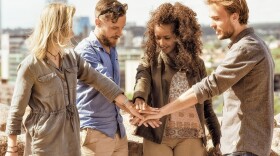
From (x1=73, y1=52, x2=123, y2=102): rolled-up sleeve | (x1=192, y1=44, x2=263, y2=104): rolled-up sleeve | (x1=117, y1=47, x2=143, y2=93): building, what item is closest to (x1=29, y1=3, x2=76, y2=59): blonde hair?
(x1=73, y1=52, x2=123, y2=102): rolled-up sleeve

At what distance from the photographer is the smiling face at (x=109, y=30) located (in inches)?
119

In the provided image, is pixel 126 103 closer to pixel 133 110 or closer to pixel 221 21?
pixel 133 110

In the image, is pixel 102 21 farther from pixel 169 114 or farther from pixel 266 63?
pixel 266 63

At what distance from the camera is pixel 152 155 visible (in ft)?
9.81

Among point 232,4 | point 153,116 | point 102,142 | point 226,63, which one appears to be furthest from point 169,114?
point 232,4

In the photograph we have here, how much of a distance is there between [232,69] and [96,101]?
848 mm

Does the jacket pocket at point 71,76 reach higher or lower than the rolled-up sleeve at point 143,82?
higher

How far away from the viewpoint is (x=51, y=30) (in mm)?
2504

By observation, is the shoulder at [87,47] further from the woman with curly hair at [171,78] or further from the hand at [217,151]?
the hand at [217,151]

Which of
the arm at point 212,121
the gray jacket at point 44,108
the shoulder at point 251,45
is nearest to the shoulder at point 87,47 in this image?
the gray jacket at point 44,108

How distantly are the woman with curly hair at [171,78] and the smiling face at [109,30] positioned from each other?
17cm

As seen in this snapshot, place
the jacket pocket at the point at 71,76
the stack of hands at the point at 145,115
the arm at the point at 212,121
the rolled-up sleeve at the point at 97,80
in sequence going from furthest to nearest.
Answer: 1. the arm at the point at 212,121
2. the stack of hands at the point at 145,115
3. the rolled-up sleeve at the point at 97,80
4. the jacket pocket at the point at 71,76

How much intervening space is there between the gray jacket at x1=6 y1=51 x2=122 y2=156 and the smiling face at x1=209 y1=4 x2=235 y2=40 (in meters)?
0.74

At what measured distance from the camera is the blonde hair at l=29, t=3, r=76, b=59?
8.22ft
